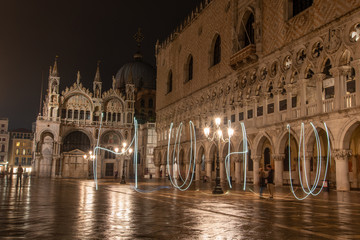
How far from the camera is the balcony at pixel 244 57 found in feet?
96.6

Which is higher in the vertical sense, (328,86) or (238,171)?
(328,86)

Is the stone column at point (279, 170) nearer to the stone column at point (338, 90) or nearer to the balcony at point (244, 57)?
the stone column at point (338, 90)

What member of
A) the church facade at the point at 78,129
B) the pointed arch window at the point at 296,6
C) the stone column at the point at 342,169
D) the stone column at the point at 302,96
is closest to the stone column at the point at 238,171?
the stone column at the point at 302,96

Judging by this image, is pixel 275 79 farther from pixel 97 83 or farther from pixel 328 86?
pixel 97 83

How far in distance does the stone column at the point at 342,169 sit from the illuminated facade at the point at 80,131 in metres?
37.2

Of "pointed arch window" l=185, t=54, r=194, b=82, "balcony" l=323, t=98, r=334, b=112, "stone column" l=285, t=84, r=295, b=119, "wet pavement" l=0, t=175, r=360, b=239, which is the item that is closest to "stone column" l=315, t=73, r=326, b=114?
"balcony" l=323, t=98, r=334, b=112

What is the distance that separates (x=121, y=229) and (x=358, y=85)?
16.8m

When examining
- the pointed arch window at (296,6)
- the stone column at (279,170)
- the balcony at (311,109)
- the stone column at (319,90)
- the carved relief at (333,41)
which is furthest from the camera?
the stone column at (279,170)

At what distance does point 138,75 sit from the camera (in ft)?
271

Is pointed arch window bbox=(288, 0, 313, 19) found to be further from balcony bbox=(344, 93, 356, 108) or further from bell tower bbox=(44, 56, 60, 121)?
bell tower bbox=(44, 56, 60, 121)

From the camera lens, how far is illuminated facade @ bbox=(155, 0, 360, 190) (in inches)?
837

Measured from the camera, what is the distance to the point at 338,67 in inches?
838

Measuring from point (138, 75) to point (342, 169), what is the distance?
6534 centimetres

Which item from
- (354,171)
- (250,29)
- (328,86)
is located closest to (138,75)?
(250,29)
